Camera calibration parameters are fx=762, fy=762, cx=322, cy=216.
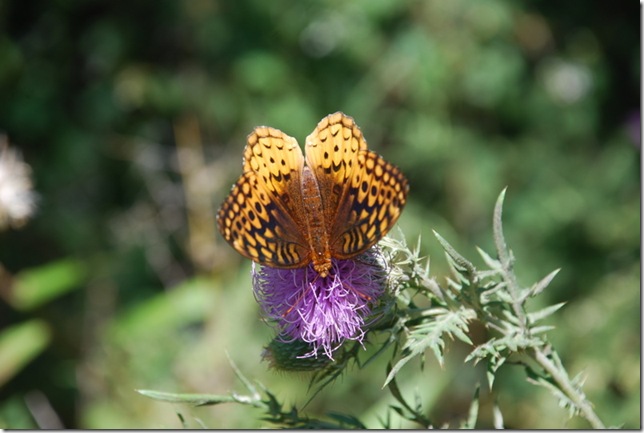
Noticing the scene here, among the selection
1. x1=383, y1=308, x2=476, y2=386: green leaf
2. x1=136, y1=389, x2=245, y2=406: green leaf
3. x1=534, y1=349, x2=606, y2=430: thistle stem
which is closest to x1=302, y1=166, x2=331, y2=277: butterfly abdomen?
x1=383, y1=308, x2=476, y2=386: green leaf

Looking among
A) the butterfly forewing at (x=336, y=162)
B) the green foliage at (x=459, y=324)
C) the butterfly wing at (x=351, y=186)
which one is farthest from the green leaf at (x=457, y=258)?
the butterfly forewing at (x=336, y=162)

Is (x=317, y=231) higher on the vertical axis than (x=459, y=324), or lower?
higher

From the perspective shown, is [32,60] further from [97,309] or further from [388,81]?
[388,81]

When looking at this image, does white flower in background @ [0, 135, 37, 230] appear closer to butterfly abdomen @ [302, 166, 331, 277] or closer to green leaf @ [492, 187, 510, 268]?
butterfly abdomen @ [302, 166, 331, 277]

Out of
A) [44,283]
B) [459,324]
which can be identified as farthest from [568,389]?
[44,283]

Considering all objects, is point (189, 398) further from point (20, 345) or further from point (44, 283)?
point (44, 283)

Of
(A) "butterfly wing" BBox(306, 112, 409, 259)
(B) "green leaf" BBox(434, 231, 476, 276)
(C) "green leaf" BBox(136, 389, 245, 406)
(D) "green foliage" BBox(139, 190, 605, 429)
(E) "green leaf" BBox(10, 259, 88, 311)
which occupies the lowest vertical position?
(E) "green leaf" BBox(10, 259, 88, 311)

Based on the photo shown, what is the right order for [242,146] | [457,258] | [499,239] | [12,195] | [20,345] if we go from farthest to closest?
[242,146]
[20,345]
[12,195]
[499,239]
[457,258]
